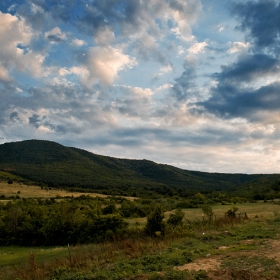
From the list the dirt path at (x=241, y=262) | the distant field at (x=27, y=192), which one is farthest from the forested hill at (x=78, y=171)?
the dirt path at (x=241, y=262)

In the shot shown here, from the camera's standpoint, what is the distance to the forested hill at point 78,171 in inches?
5581

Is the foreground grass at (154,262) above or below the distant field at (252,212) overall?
above

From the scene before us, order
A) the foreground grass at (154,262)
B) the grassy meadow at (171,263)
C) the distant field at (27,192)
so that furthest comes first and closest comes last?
1. the distant field at (27,192)
2. the foreground grass at (154,262)
3. the grassy meadow at (171,263)

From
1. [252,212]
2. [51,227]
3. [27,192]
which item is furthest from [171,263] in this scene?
[27,192]

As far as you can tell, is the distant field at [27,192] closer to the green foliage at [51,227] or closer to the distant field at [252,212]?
the green foliage at [51,227]

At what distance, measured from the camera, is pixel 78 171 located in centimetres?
16125

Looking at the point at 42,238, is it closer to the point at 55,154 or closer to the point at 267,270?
the point at 267,270

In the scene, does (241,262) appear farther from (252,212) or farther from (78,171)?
(78,171)

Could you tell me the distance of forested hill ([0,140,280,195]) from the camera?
14176 centimetres

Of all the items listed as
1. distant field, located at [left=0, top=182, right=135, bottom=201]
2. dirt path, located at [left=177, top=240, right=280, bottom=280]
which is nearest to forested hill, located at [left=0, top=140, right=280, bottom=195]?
distant field, located at [left=0, top=182, right=135, bottom=201]

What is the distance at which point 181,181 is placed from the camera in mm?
186875

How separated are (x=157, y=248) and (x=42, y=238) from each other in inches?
1512

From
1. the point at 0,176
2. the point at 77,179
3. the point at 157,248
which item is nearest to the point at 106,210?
the point at 157,248

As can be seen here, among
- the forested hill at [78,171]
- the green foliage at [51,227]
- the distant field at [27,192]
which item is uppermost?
the forested hill at [78,171]
